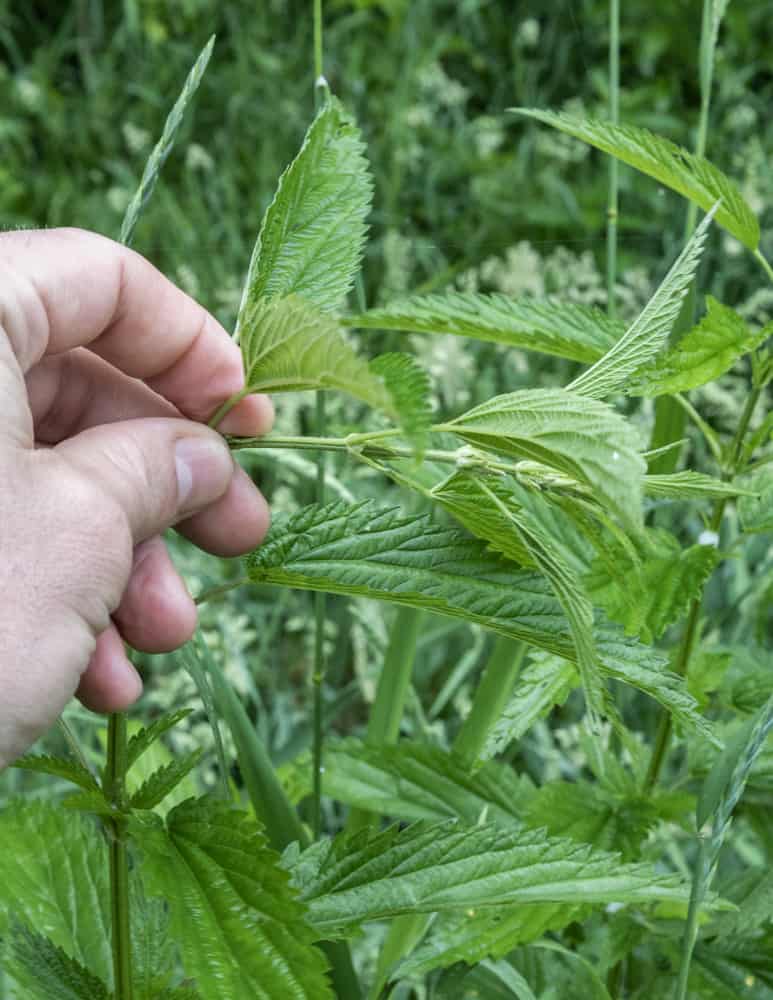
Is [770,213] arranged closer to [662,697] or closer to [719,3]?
[719,3]

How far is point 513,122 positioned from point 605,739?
1918 millimetres

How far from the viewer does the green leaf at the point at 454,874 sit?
72 cm

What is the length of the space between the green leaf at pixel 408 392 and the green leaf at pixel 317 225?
16cm

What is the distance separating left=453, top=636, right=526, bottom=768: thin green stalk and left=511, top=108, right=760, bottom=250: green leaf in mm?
372

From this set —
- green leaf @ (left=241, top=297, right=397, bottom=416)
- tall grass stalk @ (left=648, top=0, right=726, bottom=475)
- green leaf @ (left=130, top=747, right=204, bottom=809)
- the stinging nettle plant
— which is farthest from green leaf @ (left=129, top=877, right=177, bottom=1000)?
tall grass stalk @ (left=648, top=0, right=726, bottom=475)

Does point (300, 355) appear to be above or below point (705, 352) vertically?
above

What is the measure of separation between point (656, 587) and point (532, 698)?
14 cm

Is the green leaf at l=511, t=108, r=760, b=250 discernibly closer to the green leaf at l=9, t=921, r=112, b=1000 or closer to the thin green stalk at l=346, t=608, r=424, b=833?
the thin green stalk at l=346, t=608, r=424, b=833

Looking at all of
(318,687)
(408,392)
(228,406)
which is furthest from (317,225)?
(318,687)

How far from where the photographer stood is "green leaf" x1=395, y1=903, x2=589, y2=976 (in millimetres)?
903

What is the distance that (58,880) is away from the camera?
0.87 m

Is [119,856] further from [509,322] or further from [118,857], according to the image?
[509,322]

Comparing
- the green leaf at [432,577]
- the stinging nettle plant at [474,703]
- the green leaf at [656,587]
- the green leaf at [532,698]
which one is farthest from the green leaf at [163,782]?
the green leaf at [656,587]

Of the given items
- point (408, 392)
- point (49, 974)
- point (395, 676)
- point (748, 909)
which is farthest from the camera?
point (395, 676)
